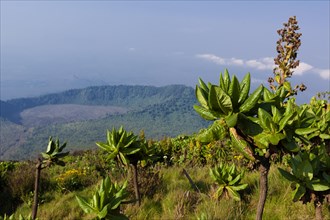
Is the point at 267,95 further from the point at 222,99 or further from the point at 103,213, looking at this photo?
the point at 103,213

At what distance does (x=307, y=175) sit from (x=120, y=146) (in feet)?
9.32

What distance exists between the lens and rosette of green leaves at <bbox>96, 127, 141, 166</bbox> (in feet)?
16.2

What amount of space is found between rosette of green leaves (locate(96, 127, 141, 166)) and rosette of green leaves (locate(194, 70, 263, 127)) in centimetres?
252

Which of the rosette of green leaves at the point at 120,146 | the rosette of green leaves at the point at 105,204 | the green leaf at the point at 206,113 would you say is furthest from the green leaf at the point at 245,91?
the rosette of green leaves at the point at 120,146

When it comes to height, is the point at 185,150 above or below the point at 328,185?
below

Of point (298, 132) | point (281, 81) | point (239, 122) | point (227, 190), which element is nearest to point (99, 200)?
point (239, 122)

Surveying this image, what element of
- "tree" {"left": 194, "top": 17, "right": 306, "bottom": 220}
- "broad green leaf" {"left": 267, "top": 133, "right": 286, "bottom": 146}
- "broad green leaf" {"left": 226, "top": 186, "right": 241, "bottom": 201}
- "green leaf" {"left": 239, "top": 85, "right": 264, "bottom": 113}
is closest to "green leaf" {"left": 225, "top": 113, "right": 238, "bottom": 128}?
"tree" {"left": 194, "top": 17, "right": 306, "bottom": 220}

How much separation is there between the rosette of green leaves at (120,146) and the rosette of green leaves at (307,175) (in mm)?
2471

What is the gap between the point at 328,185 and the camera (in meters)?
3.03

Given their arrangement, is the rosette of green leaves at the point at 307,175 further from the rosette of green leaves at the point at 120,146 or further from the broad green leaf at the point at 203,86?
the rosette of green leaves at the point at 120,146

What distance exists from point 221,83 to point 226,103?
0.72 feet

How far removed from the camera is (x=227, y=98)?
2.39 m

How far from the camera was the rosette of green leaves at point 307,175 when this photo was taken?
299cm

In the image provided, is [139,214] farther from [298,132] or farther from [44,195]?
[44,195]
